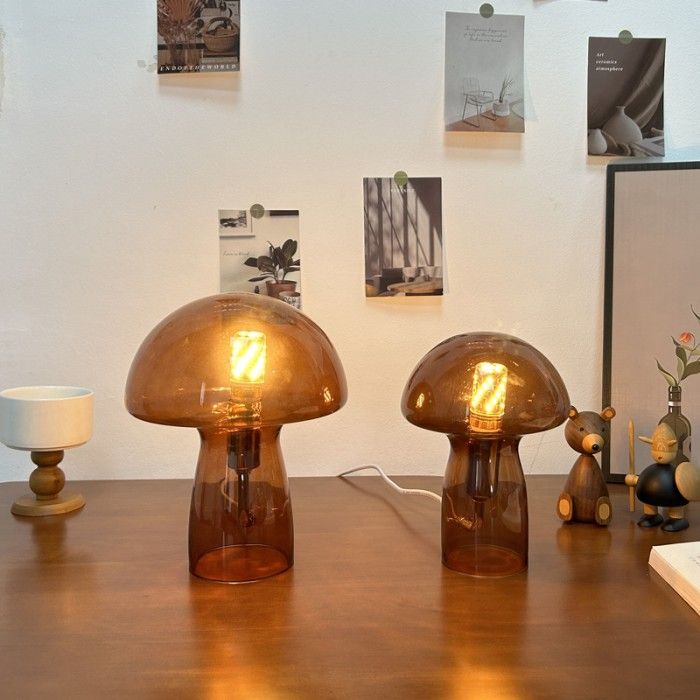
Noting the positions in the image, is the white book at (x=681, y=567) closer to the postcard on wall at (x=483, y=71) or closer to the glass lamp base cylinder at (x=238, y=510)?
the glass lamp base cylinder at (x=238, y=510)

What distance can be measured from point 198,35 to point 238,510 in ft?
2.12

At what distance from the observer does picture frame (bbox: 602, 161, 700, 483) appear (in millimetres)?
958

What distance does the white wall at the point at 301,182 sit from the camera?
968 mm

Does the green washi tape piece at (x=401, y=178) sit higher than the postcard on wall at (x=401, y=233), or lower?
higher

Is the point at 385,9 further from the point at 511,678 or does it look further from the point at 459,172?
the point at 511,678

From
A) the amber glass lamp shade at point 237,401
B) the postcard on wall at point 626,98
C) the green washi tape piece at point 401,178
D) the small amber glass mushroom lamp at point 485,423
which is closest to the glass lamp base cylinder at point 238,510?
the amber glass lamp shade at point 237,401

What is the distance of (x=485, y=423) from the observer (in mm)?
648

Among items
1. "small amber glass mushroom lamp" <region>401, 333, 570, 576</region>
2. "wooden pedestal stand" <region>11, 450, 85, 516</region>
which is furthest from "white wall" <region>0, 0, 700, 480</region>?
"small amber glass mushroom lamp" <region>401, 333, 570, 576</region>

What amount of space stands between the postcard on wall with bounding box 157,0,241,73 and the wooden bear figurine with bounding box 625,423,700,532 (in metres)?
Answer: 0.72

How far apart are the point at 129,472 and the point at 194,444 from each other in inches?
4.0

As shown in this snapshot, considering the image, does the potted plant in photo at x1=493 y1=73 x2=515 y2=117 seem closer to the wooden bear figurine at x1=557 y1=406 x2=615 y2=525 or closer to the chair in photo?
the chair in photo

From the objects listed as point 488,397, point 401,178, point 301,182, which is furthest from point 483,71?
point 488,397

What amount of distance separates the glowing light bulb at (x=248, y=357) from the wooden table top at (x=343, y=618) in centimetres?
19

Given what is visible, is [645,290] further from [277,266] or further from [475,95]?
[277,266]
